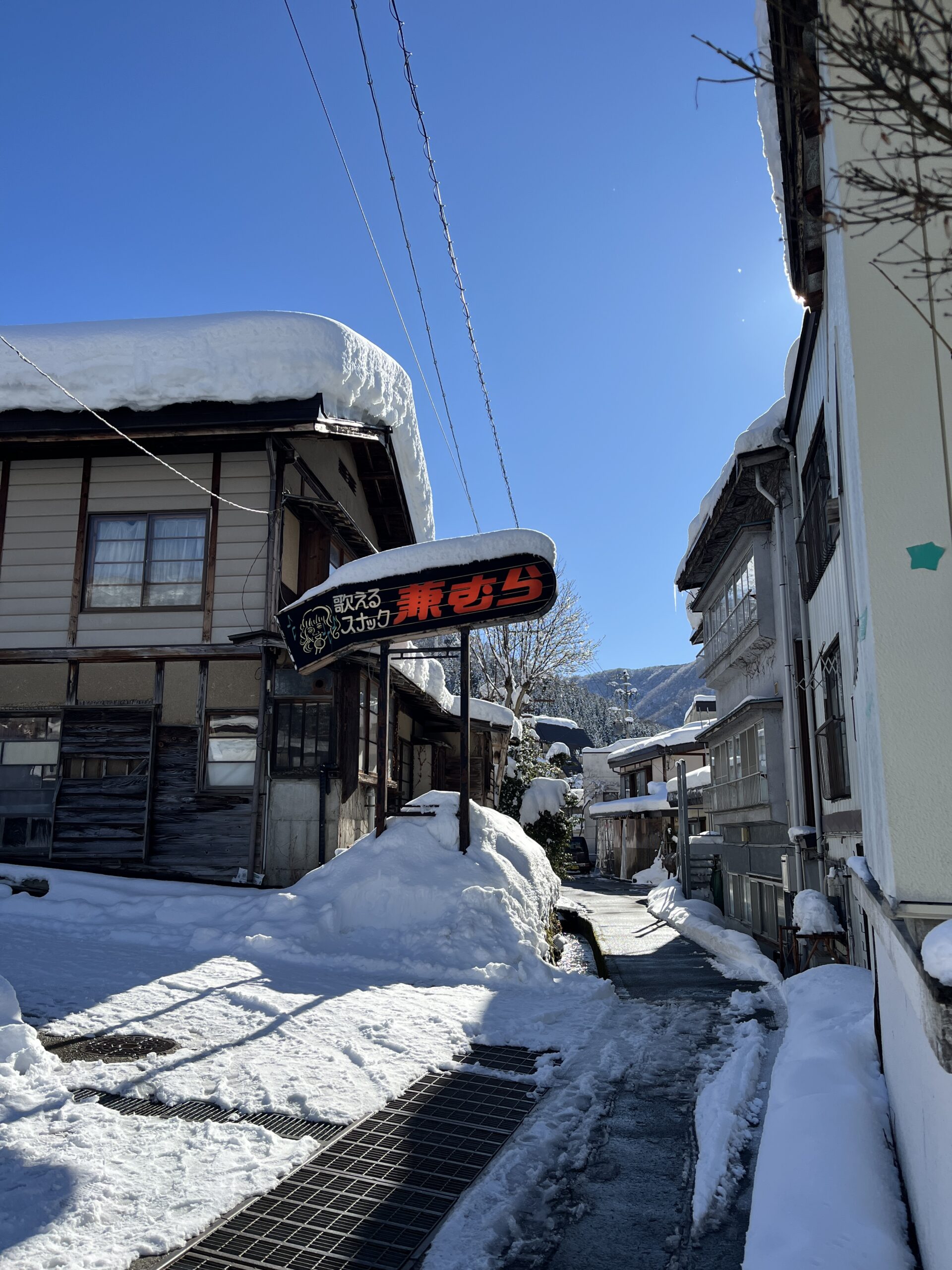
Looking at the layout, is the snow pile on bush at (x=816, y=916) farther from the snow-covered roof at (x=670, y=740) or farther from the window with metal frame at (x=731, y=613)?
the snow-covered roof at (x=670, y=740)

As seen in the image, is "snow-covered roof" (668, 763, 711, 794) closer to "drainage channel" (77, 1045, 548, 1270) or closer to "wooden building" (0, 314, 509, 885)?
"wooden building" (0, 314, 509, 885)

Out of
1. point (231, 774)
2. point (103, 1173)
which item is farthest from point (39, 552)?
point (103, 1173)

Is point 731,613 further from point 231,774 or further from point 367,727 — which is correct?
point 231,774

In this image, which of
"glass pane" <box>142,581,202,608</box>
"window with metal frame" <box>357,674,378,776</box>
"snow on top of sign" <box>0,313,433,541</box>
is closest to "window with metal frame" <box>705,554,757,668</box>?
"window with metal frame" <box>357,674,378,776</box>

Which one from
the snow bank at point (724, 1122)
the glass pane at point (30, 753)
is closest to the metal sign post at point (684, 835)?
the glass pane at point (30, 753)

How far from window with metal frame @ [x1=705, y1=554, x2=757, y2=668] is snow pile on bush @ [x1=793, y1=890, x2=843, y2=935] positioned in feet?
21.3

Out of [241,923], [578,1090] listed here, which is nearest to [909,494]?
[578,1090]

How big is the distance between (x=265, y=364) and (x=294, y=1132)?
11.0 m

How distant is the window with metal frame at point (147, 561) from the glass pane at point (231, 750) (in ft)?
7.29

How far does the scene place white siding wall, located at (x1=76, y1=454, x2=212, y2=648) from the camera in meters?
13.7

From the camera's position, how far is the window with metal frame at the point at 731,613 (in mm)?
15953

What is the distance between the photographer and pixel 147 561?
14.0 meters

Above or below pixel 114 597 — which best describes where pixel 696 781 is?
below

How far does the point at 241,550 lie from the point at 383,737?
13.9 feet
